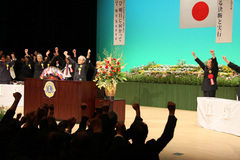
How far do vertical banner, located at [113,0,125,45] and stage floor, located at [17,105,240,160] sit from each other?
3.27m

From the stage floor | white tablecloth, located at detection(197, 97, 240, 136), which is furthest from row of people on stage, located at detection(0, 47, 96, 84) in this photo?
white tablecloth, located at detection(197, 97, 240, 136)

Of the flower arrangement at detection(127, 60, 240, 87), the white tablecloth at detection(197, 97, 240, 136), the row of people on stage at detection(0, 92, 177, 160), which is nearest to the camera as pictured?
the row of people on stage at detection(0, 92, 177, 160)

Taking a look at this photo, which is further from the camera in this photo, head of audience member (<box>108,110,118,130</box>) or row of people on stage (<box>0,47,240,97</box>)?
row of people on stage (<box>0,47,240,97</box>)

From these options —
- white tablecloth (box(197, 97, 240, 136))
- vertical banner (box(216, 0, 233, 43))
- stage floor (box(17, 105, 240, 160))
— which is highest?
vertical banner (box(216, 0, 233, 43))

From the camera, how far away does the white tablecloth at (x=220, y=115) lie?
214 inches

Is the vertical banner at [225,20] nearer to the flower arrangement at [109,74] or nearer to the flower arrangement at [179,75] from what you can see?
the flower arrangement at [179,75]

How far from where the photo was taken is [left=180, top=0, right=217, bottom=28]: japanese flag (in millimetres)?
10250

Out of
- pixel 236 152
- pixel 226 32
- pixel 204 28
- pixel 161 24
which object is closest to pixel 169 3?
pixel 161 24

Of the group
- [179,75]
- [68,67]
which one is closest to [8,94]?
[68,67]

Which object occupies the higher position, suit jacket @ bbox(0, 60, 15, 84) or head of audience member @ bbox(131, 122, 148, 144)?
suit jacket @ bbox(0, 60, 15, 84)

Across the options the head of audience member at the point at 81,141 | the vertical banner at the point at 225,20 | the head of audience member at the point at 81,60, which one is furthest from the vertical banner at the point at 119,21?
the head of audience member at the point at 81,141

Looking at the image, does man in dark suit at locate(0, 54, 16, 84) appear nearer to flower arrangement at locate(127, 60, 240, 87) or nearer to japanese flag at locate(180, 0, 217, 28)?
flower arrangement at locate(127, 60, 240, 87)

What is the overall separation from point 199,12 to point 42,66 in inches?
199

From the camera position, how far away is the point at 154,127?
6.09m
